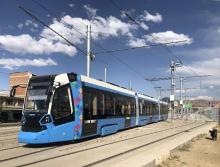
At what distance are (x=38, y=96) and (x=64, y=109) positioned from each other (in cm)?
129

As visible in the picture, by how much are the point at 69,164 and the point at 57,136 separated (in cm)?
445

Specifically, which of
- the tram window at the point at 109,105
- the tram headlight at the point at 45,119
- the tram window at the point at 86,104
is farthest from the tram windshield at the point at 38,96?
the tram window at the point at 109,105

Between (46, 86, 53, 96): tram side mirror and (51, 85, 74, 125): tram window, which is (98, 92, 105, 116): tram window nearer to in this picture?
(51, 85, 74, 125): tram window

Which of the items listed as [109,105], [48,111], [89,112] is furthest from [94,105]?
[48,111]

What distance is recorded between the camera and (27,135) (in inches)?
587

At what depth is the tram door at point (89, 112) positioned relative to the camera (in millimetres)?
17625

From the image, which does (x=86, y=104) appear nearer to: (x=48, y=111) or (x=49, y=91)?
(x=49, y=91)

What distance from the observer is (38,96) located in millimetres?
15508

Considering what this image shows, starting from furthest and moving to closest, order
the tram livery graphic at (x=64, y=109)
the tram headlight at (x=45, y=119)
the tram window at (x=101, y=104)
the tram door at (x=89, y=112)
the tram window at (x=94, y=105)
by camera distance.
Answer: the tram window at (x=101, y=104) < the tram window at (x=94, y=105) < the tram door at (x=89, y=112) < the tram livery graphic at (x=64, y=109) < the tram headlight at (x=45, y=119)

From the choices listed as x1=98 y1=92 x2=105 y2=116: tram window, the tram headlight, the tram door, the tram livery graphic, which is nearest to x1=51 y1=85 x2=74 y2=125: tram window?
the tram livery graphic

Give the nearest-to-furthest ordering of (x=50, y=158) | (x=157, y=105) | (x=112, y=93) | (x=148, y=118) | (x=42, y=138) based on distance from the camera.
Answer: (x=50, y=158), (x=42, y=138), (x=112, y=93), (x=148, y=118), (x=157, y=105)

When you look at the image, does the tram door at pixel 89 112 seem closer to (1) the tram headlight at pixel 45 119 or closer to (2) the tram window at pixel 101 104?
(2) the tram window at pixel 101 104

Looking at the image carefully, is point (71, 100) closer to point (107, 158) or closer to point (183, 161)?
point (107, 158)

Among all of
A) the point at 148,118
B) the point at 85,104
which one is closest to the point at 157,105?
the point at 148,118
